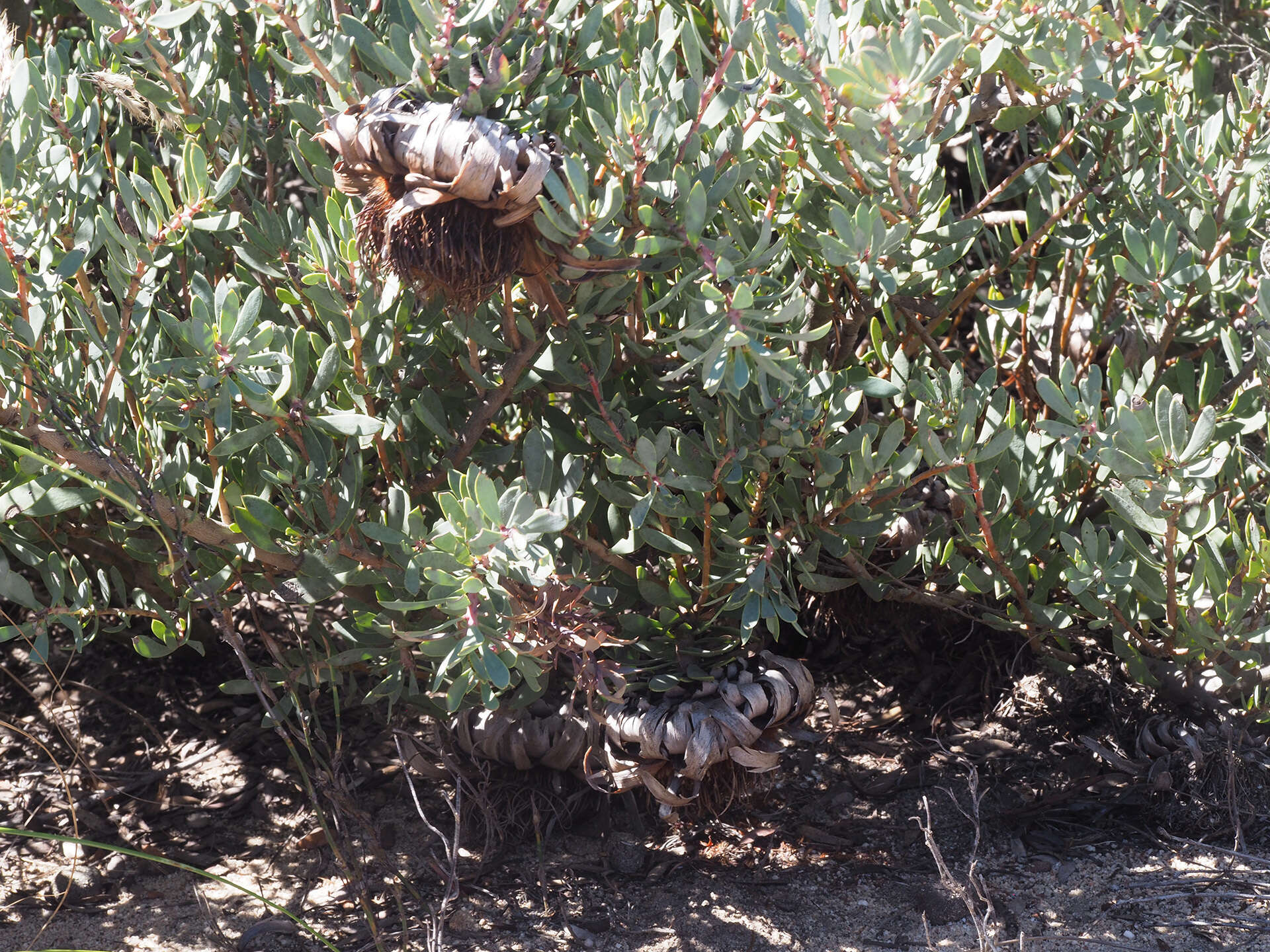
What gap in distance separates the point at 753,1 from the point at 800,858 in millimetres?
1471

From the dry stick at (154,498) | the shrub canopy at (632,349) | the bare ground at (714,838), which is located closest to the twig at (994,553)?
the shrub canopy at (632,349)

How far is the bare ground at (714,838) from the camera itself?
1.88m

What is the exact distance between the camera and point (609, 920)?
193 cm

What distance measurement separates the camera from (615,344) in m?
1.94

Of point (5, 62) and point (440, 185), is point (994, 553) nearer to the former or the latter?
point (440, 185)

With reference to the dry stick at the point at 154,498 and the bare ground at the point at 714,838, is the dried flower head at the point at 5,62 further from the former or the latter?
the bare ground at the point at 714,838

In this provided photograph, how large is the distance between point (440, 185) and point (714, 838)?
53.6 inches

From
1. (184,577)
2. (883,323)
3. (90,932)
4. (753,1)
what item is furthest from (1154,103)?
(90,932)

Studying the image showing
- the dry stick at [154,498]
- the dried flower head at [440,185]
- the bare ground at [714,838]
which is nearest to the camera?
the dried flower head at [440,185]

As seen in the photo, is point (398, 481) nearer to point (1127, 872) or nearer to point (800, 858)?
point (800, 858)

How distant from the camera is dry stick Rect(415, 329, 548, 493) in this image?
1760mm

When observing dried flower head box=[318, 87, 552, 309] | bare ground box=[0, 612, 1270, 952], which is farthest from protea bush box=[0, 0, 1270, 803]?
bare ground box=[0, 612, 1270, 952]

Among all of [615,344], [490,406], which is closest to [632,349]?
[615,344]

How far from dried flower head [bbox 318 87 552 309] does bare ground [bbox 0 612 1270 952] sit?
872mm
